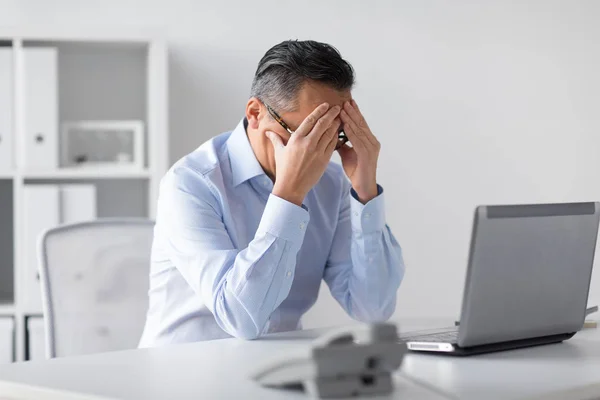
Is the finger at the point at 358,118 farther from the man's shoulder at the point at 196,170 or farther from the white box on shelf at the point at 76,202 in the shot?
the white box on shelf at the point at 76,202

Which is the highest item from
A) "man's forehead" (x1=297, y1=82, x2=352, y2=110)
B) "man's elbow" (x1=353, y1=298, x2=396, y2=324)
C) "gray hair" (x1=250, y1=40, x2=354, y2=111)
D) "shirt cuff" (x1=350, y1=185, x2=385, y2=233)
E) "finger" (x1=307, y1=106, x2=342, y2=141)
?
"gray hair" (x1=250, y1=40, x2=354, y2=111)

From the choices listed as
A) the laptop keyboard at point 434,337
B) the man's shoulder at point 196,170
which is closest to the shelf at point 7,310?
the man's shoulder at point 196,170

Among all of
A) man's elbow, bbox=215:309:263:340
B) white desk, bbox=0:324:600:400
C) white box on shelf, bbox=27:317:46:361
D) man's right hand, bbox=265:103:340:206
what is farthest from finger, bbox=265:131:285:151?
white box on shelf, bbox=27:317:46:361

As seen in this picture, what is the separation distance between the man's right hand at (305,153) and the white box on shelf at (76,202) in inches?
48.5

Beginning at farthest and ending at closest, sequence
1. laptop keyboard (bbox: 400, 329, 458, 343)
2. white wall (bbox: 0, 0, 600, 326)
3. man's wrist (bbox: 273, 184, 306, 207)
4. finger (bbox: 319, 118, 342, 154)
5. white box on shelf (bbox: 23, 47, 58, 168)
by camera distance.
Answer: white wall (bbox: 0, 0, 600, 326), white box on shelf (bbox: 23, 47, 58, 168), finger (bbox: 319, 118, 342, 154), man's wrist (bbox: 273, 184, 306, 207), laptop keyboard (bbox: 400, 329, 458, 343)

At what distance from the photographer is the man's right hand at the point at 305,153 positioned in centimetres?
172

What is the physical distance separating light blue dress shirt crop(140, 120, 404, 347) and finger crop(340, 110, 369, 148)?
0.13 meters

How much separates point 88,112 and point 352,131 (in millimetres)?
1627

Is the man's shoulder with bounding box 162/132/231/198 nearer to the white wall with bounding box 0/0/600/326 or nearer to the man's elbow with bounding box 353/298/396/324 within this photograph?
the man's elbow with bounding box 353/298/396/324

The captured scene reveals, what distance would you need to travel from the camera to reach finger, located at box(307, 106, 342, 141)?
70.9 inches

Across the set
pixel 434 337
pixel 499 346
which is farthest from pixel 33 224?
A: pixel 499 346

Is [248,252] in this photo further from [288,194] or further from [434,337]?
[434,337]

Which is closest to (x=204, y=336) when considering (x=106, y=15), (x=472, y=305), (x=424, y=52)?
(x=472, y=305)

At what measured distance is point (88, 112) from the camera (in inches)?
126
